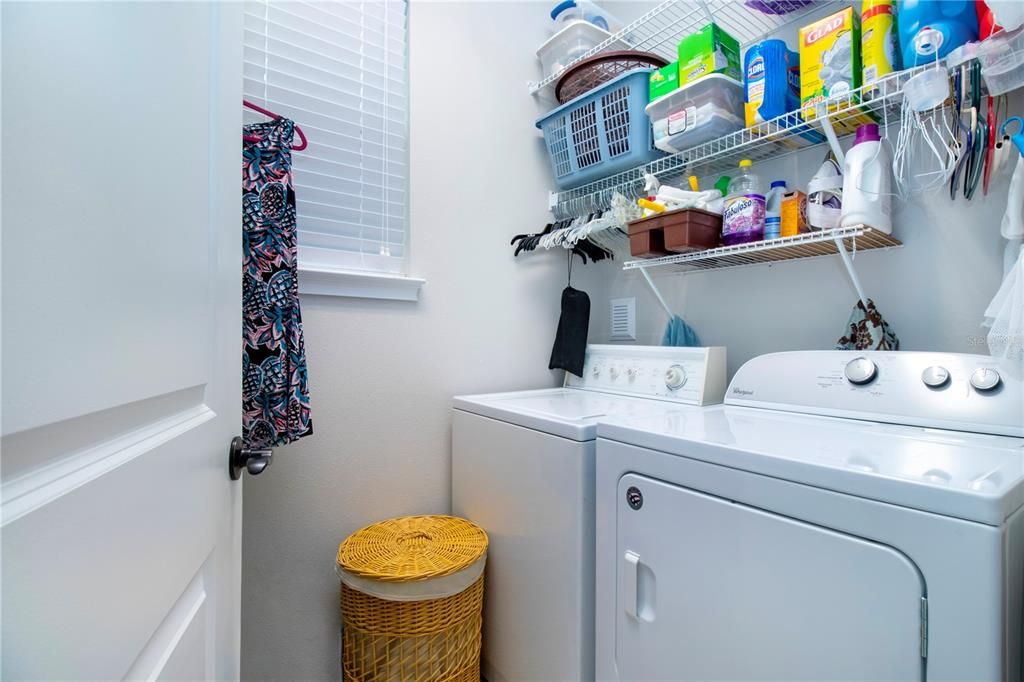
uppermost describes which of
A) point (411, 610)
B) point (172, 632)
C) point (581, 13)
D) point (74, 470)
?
point (581, 13)

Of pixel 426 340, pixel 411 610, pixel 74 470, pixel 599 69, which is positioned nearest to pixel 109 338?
pixel 74 470

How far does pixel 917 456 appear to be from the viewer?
753 millimetres

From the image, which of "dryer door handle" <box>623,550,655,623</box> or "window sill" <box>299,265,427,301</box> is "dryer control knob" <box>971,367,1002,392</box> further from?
"window sill" <box>299,265,427,301</box>

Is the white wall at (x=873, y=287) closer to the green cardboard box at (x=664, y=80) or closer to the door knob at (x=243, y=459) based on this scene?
the green cardboard box at (x=664, y=80)

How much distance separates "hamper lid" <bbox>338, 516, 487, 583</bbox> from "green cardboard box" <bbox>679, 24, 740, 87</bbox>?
A: 1.51m

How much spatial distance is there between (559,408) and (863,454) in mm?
749

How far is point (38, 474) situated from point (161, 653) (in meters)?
0.31

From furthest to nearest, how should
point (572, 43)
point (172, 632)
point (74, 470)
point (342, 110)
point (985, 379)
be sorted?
point (572, 43), point (342, 110), point (985, 379), point (172, 632), point (74, 470)

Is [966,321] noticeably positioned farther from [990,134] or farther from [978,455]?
[978,455]

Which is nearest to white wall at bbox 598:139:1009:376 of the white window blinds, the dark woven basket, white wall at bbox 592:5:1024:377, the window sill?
white wall at bbox 592:5:1024:377

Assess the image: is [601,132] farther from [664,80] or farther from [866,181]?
[866,181]

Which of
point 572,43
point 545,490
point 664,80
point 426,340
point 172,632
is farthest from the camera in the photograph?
point 572,43

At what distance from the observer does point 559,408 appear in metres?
1.37

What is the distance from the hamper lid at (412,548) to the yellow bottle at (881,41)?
154 cm
